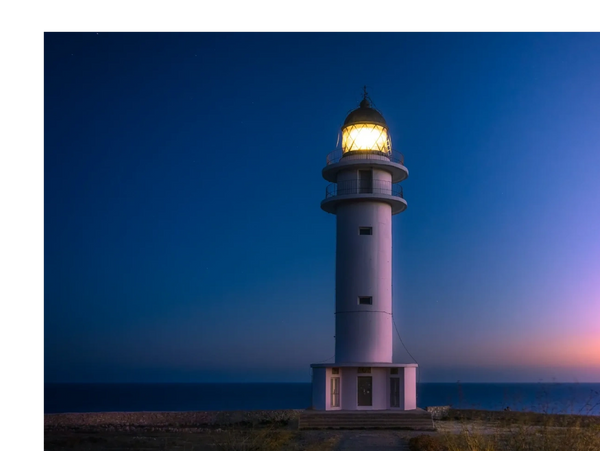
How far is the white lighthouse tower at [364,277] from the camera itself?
2148 centimetres

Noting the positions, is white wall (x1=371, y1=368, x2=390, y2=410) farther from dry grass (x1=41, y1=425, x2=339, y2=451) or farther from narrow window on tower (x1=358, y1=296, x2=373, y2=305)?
dry grass (x1=41, y1=425, x2=339, y2=451)

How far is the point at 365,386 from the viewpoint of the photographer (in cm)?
2159

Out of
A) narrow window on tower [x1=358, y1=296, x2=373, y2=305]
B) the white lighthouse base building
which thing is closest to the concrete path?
the white lighthouse base building

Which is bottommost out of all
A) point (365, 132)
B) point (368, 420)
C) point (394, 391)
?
point (368, 420)

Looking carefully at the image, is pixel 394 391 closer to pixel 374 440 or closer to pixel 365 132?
pixel 374 440

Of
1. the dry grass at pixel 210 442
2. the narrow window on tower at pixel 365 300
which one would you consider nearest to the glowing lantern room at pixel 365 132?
the narrow window on tower at pixel 365 300

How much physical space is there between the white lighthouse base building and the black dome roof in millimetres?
7930

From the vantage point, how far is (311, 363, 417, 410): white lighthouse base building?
21.2m

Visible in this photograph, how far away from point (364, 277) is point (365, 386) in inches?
131

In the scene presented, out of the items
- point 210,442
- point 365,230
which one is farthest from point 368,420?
point 365,230

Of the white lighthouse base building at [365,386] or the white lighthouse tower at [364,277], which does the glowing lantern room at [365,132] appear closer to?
the white lighthouse tower at [364,277]
